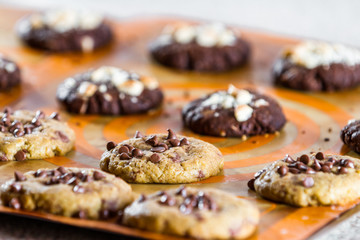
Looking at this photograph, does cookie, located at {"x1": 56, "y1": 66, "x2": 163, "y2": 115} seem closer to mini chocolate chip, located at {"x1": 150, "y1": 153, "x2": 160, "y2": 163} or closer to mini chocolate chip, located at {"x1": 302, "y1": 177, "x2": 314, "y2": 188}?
mini chocolate chip, located at {"x1": 150, "y1": 153, "x2": 160, "y2": 163}

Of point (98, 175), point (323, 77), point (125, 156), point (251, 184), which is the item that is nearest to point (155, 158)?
point (125, 156)

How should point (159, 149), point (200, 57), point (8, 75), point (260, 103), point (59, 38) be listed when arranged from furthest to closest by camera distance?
point (59, 38)
point (200, 57)
point (8, 75)
point (260, 103)
point (159, 149)

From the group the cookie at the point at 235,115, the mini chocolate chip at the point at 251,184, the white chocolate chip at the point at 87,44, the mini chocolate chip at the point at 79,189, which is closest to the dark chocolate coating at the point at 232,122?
the cookie at the point at 235,115

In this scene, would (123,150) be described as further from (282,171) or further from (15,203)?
(282,171)

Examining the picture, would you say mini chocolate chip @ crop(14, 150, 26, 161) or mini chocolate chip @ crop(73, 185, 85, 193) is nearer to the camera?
mini chocolate chip @ crop(73, 185, 85, 193)

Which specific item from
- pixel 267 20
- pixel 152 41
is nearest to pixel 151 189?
pixel 152 41

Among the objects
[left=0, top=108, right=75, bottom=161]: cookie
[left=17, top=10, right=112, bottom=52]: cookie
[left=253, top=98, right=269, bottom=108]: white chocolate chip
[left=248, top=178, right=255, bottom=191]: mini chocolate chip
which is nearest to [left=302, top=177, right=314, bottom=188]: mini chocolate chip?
[left=248, top=178, right=255, bottom=191]: mini chocolate chip
